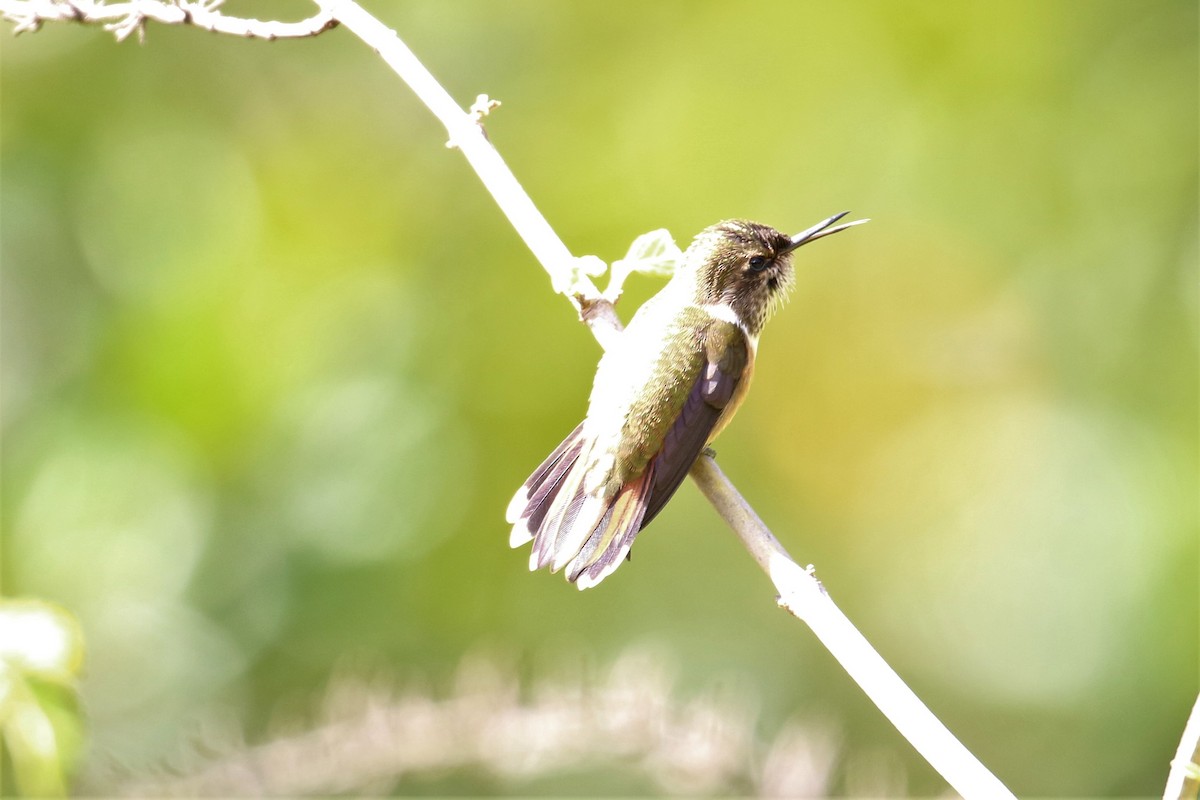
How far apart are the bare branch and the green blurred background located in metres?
4.12

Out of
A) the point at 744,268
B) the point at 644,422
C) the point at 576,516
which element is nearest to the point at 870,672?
the point at 576,516

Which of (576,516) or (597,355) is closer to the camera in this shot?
(576,516)

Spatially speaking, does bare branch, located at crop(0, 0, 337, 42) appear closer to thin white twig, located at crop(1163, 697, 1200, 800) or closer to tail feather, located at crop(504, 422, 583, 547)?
tail feather, located at crop(504, 422, 583, 547)

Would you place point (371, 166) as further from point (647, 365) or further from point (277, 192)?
point (647, 365)

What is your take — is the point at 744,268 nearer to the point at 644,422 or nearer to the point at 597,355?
the point at 644,422

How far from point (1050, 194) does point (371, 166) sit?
14.5 ft

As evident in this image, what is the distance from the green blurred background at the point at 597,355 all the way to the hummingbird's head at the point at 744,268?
2.65 meters

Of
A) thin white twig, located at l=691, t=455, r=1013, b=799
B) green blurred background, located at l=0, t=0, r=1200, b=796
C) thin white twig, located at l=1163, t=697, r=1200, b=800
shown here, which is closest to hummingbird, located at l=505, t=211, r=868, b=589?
thin white twig, located at l=691, t=455, r=1013, b=799

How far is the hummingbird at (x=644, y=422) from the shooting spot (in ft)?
11.4

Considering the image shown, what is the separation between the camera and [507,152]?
26.7 feet

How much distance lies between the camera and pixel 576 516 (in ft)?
11.7

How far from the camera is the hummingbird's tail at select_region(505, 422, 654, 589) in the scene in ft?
11.2

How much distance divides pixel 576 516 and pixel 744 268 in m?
1.30

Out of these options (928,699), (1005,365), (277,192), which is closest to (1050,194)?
(1005,365)
